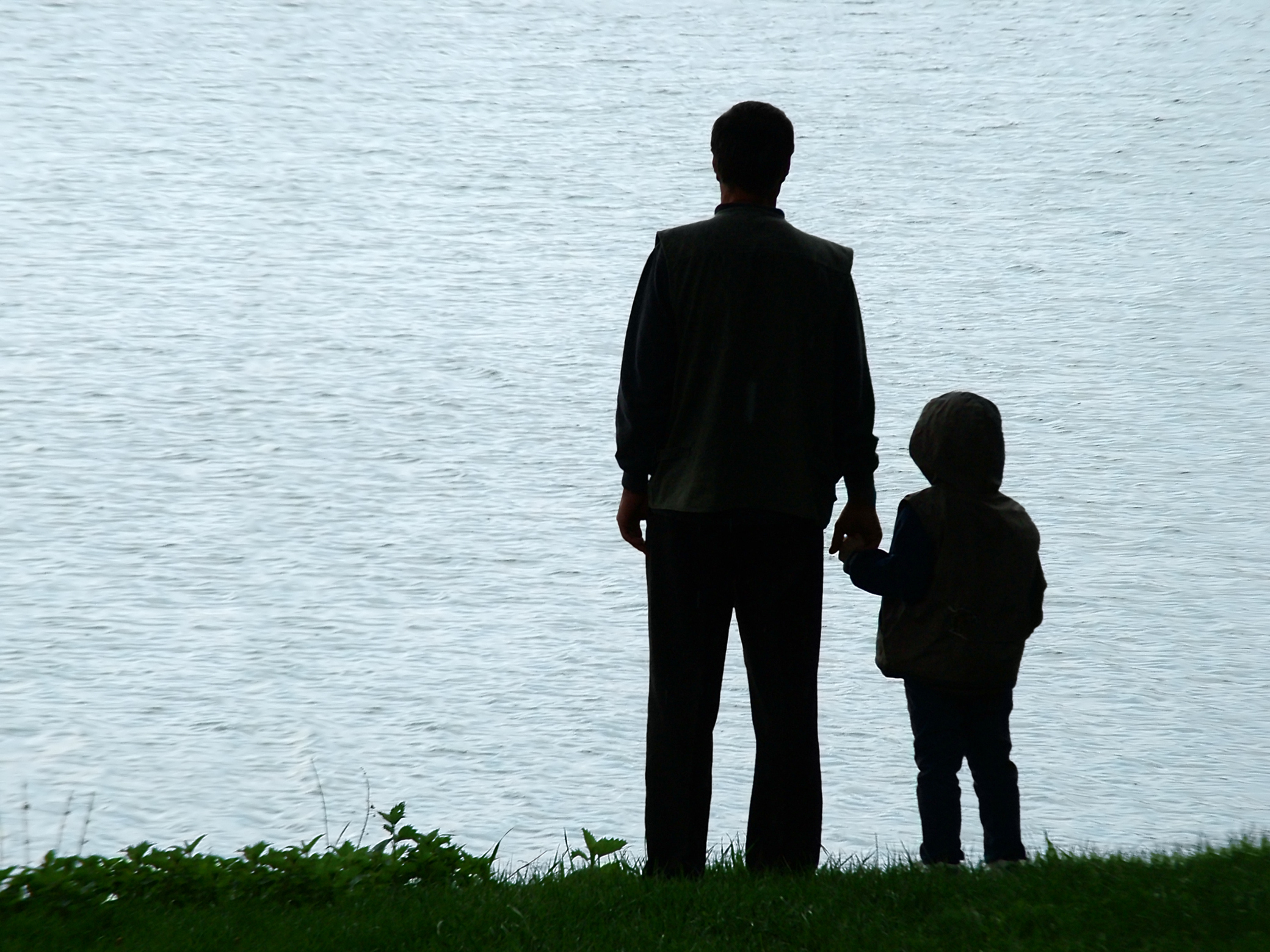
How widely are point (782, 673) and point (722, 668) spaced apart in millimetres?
136

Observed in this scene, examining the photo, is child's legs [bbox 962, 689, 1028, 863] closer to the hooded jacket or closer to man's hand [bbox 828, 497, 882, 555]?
the hooded jacket

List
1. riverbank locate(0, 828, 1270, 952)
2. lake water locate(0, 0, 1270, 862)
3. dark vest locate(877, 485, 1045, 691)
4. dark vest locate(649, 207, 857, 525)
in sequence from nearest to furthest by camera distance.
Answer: riverbank locate(0, 828, 1270, 952)
dark vest locate(649, 207, 857, 525)
dark vest locate(877, 485, 1045, 691)
lake water locate(0, 0, 1270, 862)

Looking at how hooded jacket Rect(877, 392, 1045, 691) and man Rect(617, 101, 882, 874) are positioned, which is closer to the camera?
man Rect(617, 101, 882, 874)

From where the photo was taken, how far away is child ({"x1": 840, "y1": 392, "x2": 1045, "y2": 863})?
125 inches

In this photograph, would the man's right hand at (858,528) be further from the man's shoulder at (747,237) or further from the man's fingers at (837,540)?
the man's shoulder at (747,237)

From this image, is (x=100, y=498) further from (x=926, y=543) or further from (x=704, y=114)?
(x=704, y=114)

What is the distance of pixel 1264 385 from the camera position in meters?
8.38

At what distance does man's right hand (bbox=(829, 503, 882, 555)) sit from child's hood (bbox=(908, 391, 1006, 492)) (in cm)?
16

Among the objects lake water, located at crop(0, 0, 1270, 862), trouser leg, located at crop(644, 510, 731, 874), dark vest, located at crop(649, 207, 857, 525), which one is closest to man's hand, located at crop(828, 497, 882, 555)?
dark vest, located at crop(649, 207, 857, 525)

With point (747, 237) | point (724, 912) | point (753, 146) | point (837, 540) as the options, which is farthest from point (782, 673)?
point (753, 146)

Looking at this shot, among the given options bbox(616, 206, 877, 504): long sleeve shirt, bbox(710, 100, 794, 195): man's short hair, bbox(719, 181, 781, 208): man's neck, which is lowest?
bbox(616, 206, 877, 504): long sleeve shirt

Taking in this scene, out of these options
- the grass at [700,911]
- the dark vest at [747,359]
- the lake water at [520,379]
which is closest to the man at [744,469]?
the dark vest at [747,359]

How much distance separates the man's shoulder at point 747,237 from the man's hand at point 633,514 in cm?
56

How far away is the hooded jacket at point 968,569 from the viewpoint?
3170 millimetres
